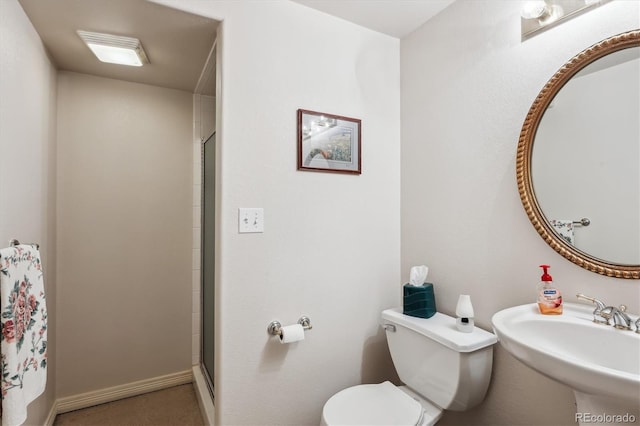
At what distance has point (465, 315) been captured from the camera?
1.37 m

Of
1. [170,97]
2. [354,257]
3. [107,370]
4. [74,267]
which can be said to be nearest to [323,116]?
[354,257]

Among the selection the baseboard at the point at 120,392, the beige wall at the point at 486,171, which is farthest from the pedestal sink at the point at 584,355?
the baseboard at the point at 120,392

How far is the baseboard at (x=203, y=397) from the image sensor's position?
1792 millimetres

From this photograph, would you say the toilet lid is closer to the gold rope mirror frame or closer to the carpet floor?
the gold rope mirror frame

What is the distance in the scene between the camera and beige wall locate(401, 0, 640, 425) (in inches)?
46.4

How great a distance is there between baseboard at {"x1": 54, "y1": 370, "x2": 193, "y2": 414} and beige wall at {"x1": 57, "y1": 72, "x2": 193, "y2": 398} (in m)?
0.04

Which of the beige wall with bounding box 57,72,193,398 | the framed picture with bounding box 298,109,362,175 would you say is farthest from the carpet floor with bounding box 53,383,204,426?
the framed picture with bounding box 298,109,362,175

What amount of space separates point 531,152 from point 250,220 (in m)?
1.22

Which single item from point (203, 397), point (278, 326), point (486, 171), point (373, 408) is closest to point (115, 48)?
point (278, 326)

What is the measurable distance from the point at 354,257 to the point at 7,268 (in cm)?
141

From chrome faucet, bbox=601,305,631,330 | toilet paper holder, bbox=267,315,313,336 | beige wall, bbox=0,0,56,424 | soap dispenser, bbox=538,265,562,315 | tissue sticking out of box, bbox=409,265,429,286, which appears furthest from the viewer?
tissue sticking out of box, bbox=409,265,429,286

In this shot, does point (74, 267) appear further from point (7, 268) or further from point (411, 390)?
point (411, 390)

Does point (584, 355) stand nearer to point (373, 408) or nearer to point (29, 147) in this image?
point (373, 408)

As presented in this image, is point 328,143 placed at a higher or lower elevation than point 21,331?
higher
